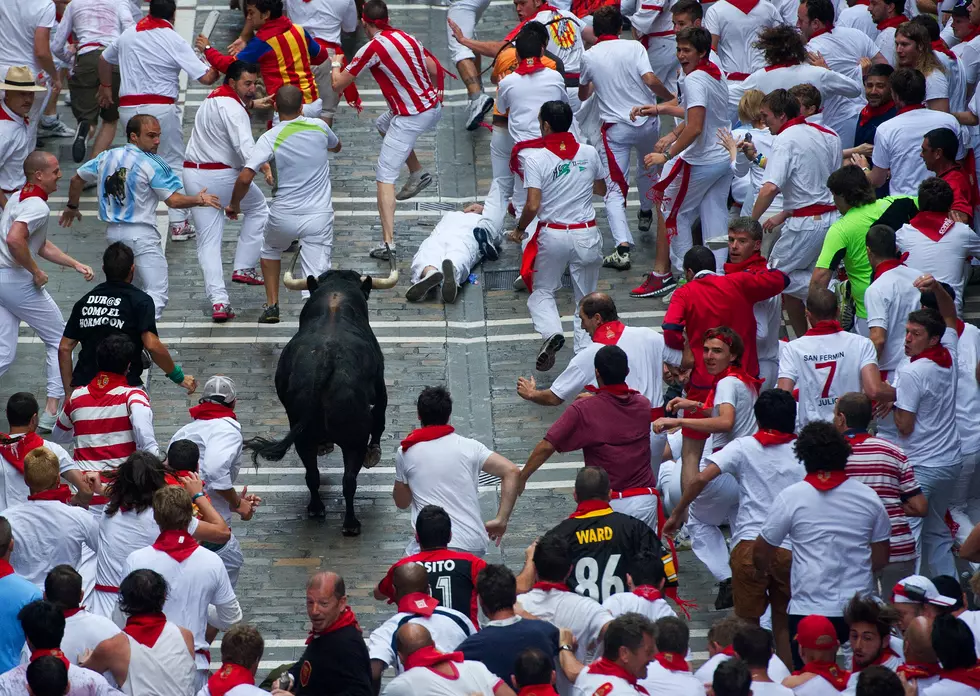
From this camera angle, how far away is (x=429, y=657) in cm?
740

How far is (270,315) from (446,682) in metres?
7.72

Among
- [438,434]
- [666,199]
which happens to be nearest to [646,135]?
[666,199]

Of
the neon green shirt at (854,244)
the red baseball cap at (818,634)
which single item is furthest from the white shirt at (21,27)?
the red baseball cap at (818,634)

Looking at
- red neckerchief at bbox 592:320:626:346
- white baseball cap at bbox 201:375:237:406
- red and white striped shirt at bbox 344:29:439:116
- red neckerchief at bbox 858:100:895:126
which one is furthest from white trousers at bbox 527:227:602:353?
white baseball cap at bbox 201:375:237:406

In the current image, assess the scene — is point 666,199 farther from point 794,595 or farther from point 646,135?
point 794,595

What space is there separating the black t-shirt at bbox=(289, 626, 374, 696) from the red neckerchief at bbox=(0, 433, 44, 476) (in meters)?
2.67

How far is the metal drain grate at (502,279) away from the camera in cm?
1543

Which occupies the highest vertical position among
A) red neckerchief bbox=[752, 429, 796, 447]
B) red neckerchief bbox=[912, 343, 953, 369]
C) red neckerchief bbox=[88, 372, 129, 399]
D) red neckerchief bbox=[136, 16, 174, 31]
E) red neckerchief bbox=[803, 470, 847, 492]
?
red neckerchief bbox=[136, 16, 174, 31]

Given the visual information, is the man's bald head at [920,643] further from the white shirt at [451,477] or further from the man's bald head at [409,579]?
the white shirt at [451,477]

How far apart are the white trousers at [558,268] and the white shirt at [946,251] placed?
299 cm

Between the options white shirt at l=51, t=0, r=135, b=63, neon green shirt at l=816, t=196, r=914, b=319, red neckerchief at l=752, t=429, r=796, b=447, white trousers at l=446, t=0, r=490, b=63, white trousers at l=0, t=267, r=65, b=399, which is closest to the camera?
red neckerchief at l=752, t=429, r=796, b=447

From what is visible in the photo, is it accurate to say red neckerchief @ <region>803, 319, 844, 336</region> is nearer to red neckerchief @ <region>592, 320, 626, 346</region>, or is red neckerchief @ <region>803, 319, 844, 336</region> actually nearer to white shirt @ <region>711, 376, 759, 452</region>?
white shirt @ <region>711, 376, 759, 452</region>

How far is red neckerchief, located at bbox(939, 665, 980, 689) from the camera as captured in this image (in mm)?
7363

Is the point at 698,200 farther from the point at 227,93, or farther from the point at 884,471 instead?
the point at 884,471
